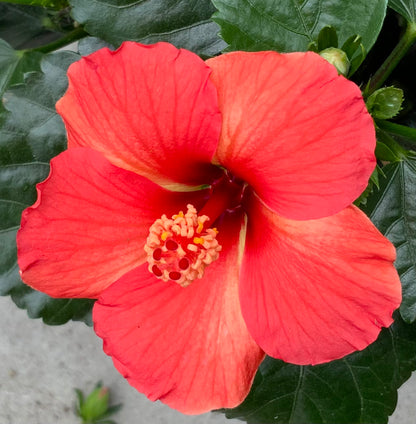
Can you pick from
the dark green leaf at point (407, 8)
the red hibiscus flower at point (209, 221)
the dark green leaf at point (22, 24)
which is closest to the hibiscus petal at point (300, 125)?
the red hibiscus flower at point (209, 221)

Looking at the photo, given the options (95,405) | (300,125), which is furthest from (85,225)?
(95,405)

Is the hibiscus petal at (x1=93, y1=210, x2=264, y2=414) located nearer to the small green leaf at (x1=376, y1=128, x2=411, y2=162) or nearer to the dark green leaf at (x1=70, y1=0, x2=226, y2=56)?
the small green leaf at (x1=376, y1=128, x2=411, y2=162)

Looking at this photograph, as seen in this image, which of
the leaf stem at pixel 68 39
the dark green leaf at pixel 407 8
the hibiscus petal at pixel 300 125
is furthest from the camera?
the leaf stem at pixel 68 39

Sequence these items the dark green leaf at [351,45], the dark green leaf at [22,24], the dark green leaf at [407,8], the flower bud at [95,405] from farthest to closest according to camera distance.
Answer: the flower bud at [95,405]
the dark green leaf at [22,24]
the dark green leaf at [407,8]
the dark green leaf at [351,45]

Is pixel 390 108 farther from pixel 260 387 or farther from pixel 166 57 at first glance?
pixel 260 387

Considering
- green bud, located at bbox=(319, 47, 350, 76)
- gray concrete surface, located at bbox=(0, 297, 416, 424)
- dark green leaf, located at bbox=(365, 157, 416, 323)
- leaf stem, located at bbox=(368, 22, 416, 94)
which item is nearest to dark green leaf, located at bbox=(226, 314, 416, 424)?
dark green leaf, located at bbox=(365, 157, 416, 323)

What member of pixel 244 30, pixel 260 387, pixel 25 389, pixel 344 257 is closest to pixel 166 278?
pixel 344 257

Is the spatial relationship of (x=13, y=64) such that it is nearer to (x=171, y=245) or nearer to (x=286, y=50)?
(x=286, y=50)

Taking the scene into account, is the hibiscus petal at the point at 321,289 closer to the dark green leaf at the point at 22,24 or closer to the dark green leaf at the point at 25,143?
the dark green leaf at the point at 25,143
